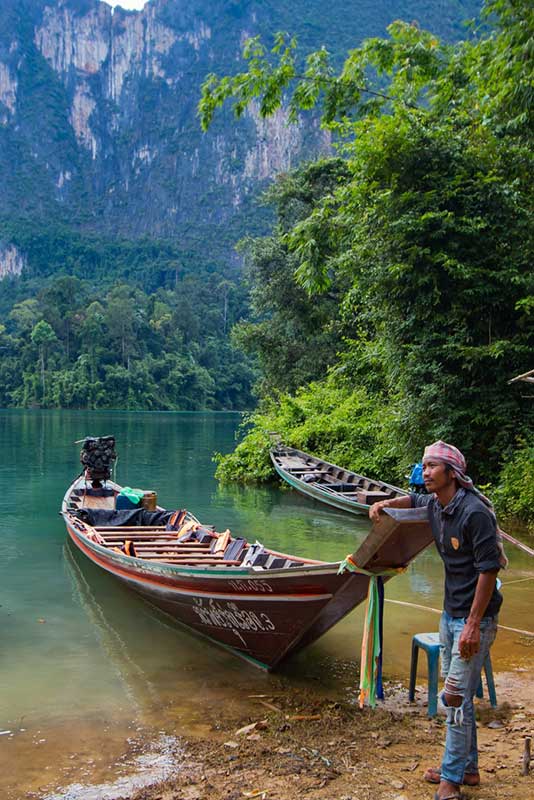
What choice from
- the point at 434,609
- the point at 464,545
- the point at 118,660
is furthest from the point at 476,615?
the point at 434,609

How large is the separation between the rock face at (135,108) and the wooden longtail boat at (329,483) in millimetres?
131651

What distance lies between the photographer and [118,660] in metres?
6.32

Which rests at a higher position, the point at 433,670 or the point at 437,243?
the point at 437,243

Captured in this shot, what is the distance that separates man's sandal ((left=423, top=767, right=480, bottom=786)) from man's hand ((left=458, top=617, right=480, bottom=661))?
0.76 metres

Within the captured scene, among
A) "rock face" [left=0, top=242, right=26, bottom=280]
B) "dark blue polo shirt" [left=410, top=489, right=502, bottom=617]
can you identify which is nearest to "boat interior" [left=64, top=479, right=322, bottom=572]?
"dark blue polo shirt" [left=410, top=489, right=502, bottom=617]

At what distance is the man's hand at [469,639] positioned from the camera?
3.29m

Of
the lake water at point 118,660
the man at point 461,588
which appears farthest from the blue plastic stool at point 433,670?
the man at point 461,588

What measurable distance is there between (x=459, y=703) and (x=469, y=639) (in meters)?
0.31

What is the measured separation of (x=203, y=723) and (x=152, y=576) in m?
2.11

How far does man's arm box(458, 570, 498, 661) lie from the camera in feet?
10.7

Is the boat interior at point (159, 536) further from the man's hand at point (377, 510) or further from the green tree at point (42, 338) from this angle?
the green tree at point (42, 338)

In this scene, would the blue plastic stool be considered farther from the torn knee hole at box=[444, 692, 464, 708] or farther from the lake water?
the torn knee hole at box=[444, 692, 464, 708]

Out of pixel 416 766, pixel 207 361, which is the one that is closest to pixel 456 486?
pixel 416 766

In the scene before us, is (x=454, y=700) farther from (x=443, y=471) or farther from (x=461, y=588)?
(x=443, y=471)
